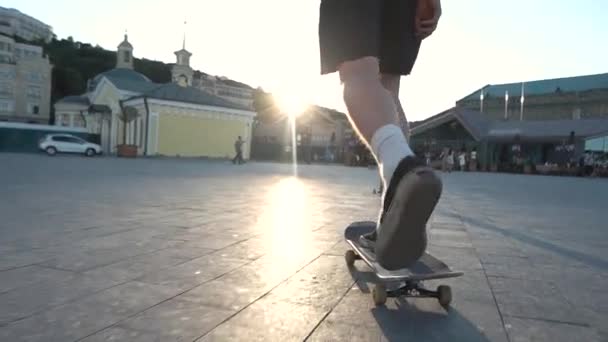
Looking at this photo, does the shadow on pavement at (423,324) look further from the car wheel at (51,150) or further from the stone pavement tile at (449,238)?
the car wheel at (51,150)

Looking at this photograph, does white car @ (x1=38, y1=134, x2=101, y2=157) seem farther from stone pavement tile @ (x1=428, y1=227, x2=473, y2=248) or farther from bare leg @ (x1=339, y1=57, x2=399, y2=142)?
bare leg @ (x1=339, y1=57, x2=399, y2=142)

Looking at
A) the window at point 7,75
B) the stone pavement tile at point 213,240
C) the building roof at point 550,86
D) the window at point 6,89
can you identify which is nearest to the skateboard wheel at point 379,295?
the stone pavement tile at point 213,240

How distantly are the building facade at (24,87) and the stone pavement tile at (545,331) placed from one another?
8145cm

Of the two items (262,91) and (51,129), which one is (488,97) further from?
(51,129)

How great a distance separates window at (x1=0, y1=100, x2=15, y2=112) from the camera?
68488mm

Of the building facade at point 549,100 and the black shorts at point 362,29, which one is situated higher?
the building facade at point 549,100

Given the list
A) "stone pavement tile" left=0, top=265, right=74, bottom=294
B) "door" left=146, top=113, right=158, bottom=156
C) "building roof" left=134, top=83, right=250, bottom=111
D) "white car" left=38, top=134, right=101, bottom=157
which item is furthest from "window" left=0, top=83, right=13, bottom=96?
"stone pavement tile" left=0, top=265, right=74, bottom=294

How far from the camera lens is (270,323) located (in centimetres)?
154

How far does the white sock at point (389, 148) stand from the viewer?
1.66 metres

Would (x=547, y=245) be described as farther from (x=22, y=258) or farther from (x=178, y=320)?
(x=22, y=258)

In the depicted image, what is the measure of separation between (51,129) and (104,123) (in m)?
5.12

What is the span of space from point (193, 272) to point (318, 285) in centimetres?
66

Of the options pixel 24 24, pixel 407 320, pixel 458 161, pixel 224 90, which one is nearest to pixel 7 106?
pixel 224 90

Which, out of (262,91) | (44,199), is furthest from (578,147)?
(262,91)
